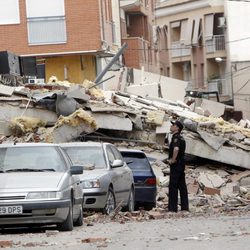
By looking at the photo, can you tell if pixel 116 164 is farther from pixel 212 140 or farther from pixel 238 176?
pixel 212 140

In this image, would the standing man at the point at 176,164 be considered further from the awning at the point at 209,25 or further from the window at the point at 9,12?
the awning at the point at 209,25

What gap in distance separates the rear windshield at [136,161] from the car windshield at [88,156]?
13.1 ft

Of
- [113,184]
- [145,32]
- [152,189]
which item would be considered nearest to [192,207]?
[152,189]

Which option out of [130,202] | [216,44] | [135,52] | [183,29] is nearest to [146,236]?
[130,202]

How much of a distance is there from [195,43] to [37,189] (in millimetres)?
62262

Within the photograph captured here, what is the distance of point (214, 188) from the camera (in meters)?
28.5

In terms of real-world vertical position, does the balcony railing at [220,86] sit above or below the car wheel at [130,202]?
below

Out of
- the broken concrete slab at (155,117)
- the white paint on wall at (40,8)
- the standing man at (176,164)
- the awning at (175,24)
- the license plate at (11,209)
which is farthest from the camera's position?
the awning at (175,24)

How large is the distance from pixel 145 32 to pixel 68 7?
1961cm

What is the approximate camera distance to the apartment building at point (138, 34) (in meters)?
56.2

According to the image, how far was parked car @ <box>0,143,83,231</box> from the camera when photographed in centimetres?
1498

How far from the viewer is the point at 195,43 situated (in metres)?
76.5

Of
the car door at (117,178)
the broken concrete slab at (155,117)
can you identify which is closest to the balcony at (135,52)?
the broken concrete slab at (155,117)

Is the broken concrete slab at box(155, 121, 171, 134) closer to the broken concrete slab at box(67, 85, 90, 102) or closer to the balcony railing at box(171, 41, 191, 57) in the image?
the broken concrete slab at box(67, 85, 90, 102)
